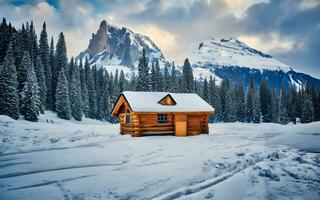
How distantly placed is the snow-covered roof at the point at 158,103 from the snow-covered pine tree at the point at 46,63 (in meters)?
39.3

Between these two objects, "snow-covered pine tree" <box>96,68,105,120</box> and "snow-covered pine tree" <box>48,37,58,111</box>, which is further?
"snow-covered pine tree" <box>96,68,105,120</box>

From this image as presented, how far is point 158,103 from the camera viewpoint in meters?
27.9

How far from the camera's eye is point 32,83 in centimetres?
4725

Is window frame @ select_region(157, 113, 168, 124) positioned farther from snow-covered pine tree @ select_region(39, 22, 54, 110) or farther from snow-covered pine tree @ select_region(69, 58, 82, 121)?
snow-covered pine tree @ select_region(39, 22, 54, 110)

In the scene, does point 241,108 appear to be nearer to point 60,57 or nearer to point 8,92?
point 60,57

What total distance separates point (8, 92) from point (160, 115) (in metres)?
28.2

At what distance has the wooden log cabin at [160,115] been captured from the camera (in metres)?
26.2

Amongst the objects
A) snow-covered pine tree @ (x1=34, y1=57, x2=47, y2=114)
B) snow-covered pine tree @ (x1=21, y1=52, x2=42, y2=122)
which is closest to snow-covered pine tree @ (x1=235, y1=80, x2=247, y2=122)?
snow-covered pine tree @ (x1=34, y1=57, x2=47, y2=114)

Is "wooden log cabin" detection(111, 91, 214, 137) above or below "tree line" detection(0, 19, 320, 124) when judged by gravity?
below

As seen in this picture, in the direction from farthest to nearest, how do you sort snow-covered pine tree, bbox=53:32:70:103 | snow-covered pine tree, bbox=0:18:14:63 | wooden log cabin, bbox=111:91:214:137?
snow-covered pine tree, bbox=53:32:70:103 < snow-covered pine tree, bbox=0:18:14:63 < wooden log cabin, bbox=111:91:214:137

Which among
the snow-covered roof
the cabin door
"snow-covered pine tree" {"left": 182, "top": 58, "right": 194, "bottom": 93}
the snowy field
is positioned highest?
"snow-covered pine tree" {"left": 182, "top": 58, "right": 194, "bottom": 93}

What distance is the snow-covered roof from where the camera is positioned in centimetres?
2642

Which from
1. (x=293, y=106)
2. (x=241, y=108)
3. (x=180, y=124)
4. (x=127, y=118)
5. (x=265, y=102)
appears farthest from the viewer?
(x=265, y=102)

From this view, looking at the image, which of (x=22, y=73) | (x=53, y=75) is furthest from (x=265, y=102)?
(x=22, y=73)
